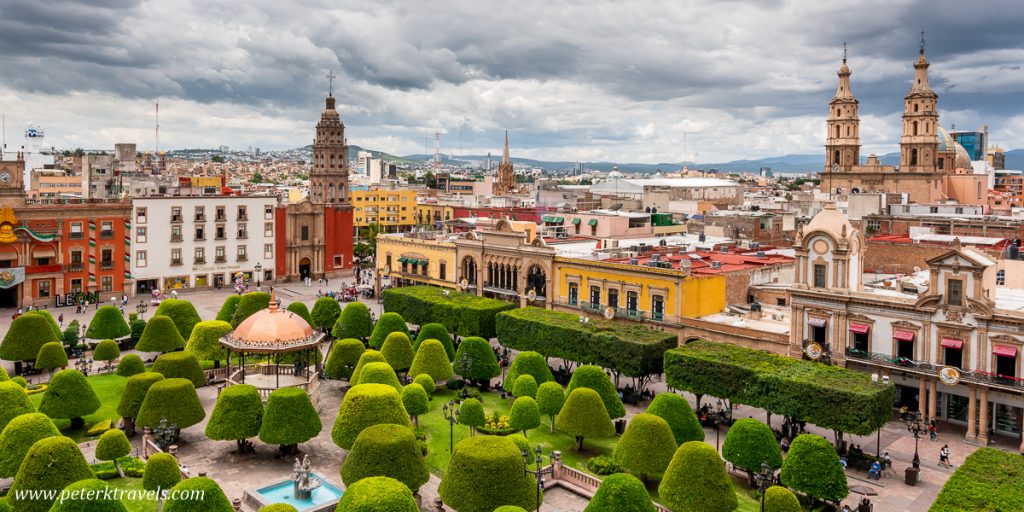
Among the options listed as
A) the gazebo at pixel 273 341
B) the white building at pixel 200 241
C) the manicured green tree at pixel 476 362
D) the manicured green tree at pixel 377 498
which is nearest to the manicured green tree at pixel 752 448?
the manicured green tree at pixel 377 498

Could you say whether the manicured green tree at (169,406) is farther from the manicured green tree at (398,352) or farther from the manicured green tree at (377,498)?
the manicured green tree at (377,498)

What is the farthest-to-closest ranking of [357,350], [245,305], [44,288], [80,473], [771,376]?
1. [44,288]
2. [245,305]
3. [357,350]
4. [771,376]
5. [80,473]

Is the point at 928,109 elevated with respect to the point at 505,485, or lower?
elevated

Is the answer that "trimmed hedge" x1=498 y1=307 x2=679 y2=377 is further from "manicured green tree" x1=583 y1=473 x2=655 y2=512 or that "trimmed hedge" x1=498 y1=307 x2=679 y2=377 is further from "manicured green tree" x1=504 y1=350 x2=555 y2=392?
"manicured green tree" x1=583 y1=473 x2=655 y2=512

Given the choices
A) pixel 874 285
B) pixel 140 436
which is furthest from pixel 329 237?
pixel 874 285

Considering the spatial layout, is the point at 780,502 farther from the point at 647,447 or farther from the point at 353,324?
the point at 353,324

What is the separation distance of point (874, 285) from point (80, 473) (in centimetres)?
4394

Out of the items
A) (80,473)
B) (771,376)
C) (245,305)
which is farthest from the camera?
(245,305)

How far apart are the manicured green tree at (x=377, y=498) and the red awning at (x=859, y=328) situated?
2928 cm

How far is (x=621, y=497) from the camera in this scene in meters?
27.1

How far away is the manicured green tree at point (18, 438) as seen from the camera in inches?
1228

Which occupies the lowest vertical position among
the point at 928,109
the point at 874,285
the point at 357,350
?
the point at 357,350

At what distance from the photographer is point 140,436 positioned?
4109cm

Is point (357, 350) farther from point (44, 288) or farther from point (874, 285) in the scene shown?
point (44, 288)
